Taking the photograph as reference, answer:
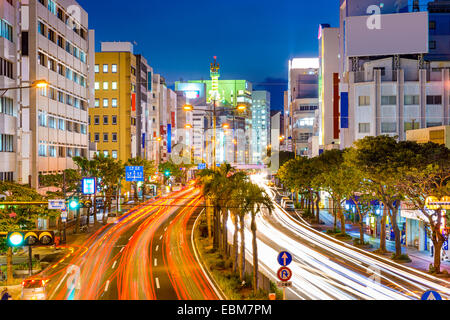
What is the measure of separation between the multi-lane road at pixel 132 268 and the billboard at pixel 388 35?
41.9 meters

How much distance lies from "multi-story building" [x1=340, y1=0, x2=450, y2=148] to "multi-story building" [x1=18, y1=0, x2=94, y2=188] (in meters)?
36.9

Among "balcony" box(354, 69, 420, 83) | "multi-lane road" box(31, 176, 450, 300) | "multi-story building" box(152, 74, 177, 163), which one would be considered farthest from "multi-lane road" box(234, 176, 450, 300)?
"multi-story building" box(152, 74, 177, 163)

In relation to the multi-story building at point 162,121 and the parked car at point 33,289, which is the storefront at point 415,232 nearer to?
the parked car at point 33,289

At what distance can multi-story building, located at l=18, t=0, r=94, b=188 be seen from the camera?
44844 millimetres

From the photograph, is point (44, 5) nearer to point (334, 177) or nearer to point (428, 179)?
point (334, 177)

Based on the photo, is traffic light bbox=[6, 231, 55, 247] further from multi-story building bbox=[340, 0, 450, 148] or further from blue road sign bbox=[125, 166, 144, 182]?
multi-story building bbox=[340, 0, 450, 148]

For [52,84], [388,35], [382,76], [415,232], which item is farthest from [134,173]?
[388,35]

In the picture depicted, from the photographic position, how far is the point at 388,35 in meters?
71.9

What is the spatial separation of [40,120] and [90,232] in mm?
12935

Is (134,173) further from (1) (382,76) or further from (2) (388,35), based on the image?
(2) (388,35)

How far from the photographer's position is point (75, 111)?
197ft

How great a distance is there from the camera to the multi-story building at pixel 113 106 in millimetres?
90938

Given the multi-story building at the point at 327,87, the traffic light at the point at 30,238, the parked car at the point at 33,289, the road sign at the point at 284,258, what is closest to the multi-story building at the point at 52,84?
the parked car at the point at 33,289

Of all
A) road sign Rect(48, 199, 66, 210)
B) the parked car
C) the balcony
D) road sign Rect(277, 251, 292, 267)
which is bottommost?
the parked car
